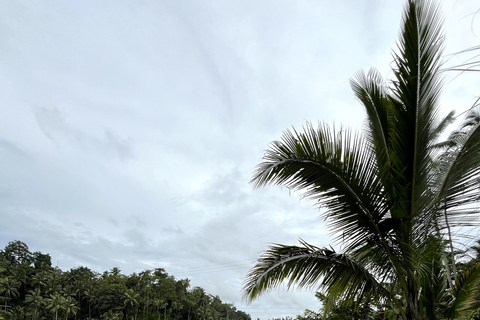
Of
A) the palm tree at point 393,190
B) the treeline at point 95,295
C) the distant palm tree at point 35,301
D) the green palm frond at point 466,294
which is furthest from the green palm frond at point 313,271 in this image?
the distant palm tree at point 35,301

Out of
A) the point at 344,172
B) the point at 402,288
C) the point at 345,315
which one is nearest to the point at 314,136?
the point at 344,172

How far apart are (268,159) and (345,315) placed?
730cm

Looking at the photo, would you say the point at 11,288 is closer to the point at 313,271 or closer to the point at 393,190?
the point at 313,271

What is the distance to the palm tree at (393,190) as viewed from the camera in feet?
10.9

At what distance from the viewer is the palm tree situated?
130 inches

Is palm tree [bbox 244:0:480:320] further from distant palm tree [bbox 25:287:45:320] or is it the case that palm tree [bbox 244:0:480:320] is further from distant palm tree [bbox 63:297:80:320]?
distant palm tree [bbox 25:287:45:320]

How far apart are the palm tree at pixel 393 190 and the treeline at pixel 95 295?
64.5 m

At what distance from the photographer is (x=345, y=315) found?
30.3 ft

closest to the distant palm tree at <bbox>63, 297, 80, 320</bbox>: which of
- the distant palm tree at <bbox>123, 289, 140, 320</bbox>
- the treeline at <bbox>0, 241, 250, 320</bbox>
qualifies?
the treeline at <bbox>0, 241, 250, 320</bbox>

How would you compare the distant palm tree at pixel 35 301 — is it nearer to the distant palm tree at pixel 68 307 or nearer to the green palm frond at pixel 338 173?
the distant palm tree at pixel 68 307

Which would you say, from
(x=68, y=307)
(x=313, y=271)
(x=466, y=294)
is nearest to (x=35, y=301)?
(x=68, y=307)

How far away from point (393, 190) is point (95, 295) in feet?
254

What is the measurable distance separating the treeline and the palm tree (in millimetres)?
64518

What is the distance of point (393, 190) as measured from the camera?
3.76 m
